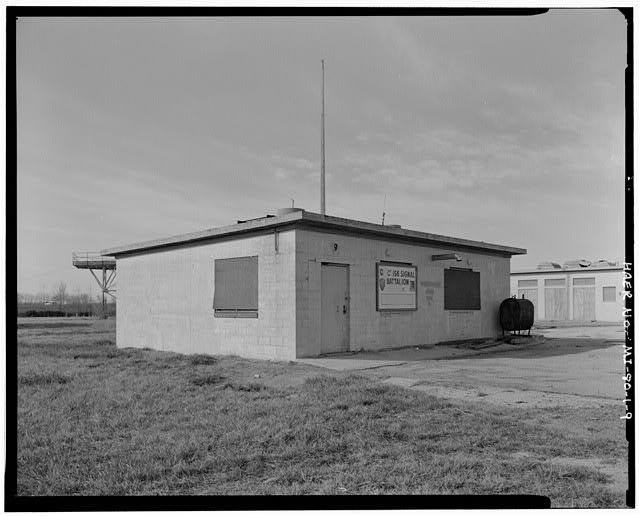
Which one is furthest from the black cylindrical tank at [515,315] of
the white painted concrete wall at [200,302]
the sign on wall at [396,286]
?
the white painted concrete wall at [200,302]

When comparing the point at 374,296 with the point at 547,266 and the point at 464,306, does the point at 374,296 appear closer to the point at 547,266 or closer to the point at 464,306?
the point at 464,306

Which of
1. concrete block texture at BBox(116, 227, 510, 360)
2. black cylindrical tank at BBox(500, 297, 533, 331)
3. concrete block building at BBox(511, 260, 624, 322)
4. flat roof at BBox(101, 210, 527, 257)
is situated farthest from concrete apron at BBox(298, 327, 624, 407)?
Answer: concrete block building at BBox(511, 260, 624, 322)

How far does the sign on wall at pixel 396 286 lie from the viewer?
45.0 ft

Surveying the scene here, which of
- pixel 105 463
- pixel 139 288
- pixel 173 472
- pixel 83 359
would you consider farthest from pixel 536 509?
pixel 139 288

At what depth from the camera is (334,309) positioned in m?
12.5

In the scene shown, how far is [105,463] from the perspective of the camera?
4.81 meters

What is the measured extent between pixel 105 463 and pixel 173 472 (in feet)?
2.19

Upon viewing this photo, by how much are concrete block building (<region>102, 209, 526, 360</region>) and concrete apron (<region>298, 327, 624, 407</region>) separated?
29.1 inches

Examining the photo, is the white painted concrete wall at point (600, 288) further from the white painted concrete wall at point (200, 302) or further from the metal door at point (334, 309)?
the white painted concrete wall at point (200, 302)

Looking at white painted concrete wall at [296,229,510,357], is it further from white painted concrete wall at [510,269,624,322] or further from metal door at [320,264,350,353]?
white painted concrete wall at [510,269,624,322]

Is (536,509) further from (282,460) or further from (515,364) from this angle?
(515,364)

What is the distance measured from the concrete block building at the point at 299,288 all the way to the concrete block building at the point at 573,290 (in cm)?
1641

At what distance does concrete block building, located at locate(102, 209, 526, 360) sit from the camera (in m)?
11.9

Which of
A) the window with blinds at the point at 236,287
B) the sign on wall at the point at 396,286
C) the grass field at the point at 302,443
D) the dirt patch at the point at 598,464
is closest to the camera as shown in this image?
the grass field at the point at 302,443
